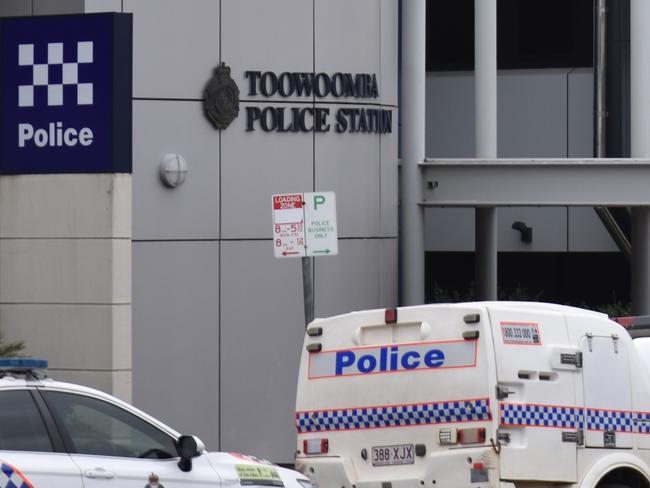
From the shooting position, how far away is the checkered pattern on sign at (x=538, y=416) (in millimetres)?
10648

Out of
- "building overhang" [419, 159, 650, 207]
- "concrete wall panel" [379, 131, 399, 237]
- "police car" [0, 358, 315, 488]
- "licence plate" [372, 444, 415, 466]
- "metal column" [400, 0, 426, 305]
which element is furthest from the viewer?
"metal column" [400, 0, 426, 305]

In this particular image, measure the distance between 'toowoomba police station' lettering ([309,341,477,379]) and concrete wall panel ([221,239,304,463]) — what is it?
497cm

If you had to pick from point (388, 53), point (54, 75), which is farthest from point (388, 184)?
point (54, 75)

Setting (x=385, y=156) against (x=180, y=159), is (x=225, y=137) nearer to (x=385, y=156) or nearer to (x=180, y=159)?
(x=180, y=159)

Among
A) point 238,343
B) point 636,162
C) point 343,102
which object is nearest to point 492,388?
point 238,343

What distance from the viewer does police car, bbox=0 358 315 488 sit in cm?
852

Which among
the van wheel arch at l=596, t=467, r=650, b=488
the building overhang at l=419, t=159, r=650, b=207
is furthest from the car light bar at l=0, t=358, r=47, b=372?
the building overhang at l=419, t=159, r=650, b=207

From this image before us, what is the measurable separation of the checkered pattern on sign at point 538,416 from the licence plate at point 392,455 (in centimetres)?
82

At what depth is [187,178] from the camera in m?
16.2

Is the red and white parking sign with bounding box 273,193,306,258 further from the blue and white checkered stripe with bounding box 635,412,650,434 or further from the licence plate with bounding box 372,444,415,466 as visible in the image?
the blue and white checkered stripe with bounding box 635,412,650,434

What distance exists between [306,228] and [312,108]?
431 cm

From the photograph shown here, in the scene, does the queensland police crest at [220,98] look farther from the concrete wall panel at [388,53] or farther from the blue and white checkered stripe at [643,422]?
the blue and white checkered stripe at [643,422]

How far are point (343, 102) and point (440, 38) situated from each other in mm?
9756

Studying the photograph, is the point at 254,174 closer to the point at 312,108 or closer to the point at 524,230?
the point at 312,108
